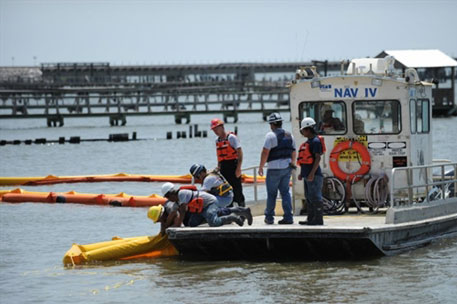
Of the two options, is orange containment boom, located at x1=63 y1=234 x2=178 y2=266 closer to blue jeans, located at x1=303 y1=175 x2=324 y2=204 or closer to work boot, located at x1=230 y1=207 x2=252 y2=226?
work boot, located at x1=230 y1=207 x2=252 y2=226

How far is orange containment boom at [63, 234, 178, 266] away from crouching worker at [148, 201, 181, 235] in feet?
2.16

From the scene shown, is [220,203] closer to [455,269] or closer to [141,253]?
[141,253]

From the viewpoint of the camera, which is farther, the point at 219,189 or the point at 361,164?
the point at 361,164

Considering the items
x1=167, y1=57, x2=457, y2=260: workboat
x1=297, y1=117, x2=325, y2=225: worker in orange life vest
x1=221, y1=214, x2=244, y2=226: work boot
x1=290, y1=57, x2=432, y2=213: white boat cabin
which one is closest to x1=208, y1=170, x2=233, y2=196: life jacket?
x1=221, y1=214, x2=244, y2=226: work boot

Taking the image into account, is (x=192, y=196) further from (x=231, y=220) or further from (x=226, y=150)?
(x=226, y=150)

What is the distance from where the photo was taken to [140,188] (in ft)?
114

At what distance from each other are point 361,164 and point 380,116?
0.86 metres

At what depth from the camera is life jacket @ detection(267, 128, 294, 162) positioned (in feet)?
53.4

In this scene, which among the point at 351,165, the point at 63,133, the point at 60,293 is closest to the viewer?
the point at 60,293

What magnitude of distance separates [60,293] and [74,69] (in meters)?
180

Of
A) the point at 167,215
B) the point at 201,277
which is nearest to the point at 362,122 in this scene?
the point at 167,215

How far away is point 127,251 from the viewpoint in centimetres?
1730

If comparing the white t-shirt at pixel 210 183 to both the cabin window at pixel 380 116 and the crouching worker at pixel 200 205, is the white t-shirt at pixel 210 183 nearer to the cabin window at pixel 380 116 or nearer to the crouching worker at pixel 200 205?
the crouching worker at pixel 200 205

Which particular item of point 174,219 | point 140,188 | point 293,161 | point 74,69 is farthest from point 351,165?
point 74,69
